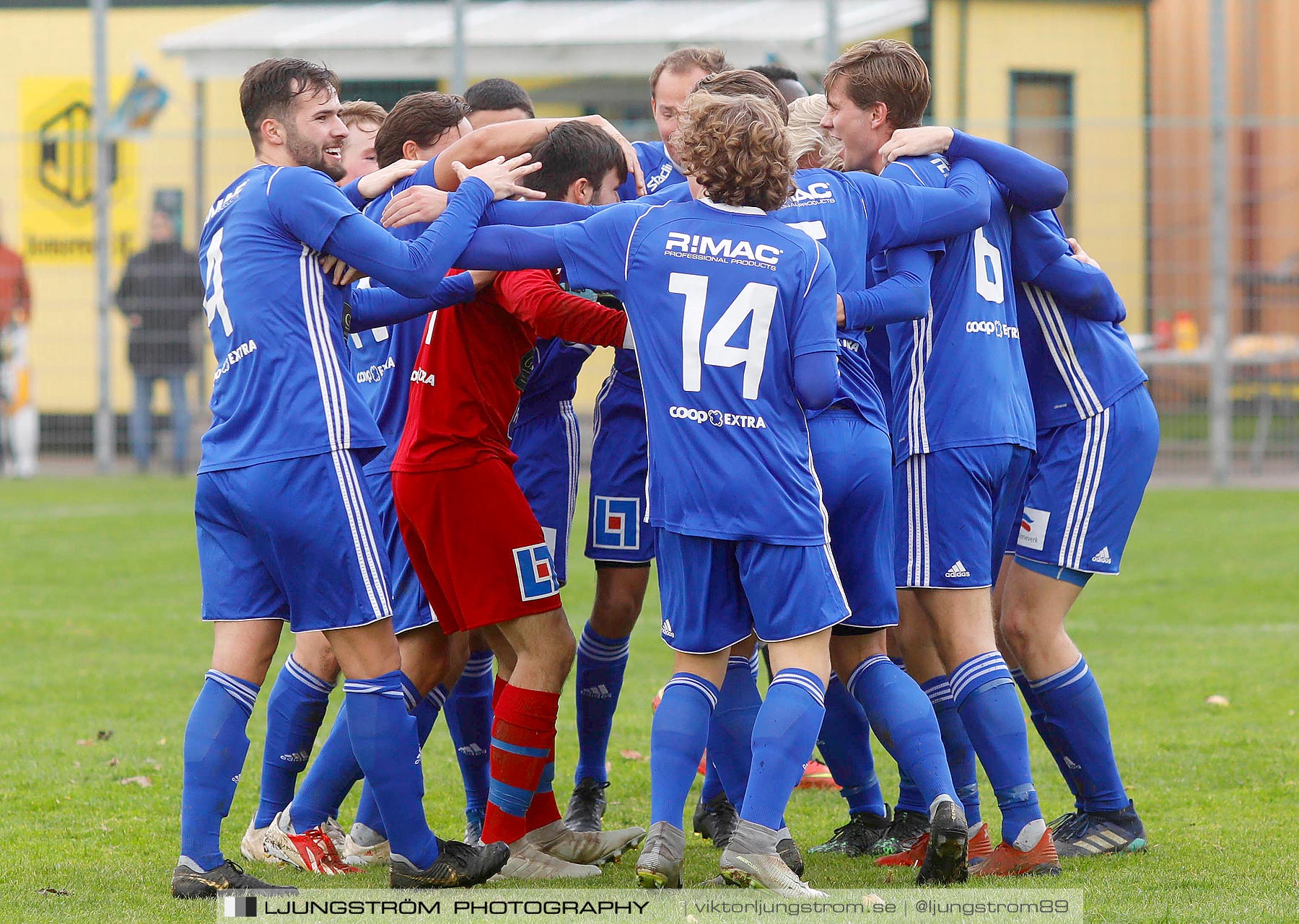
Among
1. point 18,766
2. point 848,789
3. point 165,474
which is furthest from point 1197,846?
point 165,474

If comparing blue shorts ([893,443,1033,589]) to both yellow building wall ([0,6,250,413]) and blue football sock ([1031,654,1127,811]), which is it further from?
yellow building wall ([0,6,250,413])

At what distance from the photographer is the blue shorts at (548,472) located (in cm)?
496

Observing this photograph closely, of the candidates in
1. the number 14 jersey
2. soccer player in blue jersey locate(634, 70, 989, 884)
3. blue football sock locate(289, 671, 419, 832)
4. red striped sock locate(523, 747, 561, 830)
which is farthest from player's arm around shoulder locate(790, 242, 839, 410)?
blue football sock locate(289, 671, 419, 832)

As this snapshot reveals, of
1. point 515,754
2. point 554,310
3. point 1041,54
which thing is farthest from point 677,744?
point 1041,54

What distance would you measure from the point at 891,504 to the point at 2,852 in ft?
8.70

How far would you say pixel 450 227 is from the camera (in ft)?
13.8

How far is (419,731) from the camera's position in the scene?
486 cm

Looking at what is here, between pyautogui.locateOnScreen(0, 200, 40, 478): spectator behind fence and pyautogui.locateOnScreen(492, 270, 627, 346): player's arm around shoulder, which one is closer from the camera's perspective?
pyautogui.locateOnScreen(492, 270, 627, 346): player's arm around shoulder

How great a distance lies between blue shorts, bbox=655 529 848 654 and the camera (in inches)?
159

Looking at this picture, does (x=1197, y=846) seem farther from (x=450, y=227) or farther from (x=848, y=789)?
(x=450, y=227)

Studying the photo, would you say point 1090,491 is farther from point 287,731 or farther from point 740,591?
point 287,731

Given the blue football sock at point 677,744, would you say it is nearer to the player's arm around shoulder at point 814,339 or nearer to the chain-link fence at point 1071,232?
the player's arm around shoulder at point 814,339

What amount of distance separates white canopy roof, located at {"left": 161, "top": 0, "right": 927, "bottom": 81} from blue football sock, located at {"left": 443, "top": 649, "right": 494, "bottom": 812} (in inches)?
459

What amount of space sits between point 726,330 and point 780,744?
1.02 m
